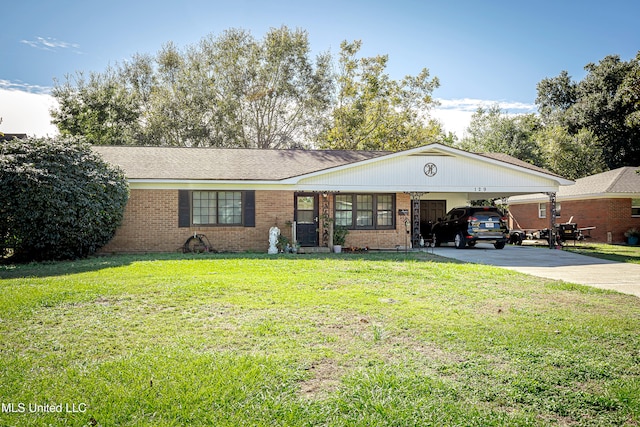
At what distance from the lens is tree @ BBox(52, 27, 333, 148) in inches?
1278

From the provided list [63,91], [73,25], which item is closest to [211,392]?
[73,25]

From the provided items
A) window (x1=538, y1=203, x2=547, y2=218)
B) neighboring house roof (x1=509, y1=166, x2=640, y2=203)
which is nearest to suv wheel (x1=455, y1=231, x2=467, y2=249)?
neighboring house roof (x1=509, y1=166, x2=640, y2=203)

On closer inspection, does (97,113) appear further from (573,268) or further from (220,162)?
(573,268)

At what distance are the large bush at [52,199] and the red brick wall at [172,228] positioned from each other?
2.13 metres

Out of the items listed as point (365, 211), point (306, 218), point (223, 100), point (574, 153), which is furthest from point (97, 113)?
point (574, 153)

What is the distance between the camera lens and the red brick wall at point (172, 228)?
16.9 meters

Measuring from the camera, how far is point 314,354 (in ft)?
16.1

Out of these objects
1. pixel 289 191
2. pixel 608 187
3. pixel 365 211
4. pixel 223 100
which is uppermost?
pixel 223 100

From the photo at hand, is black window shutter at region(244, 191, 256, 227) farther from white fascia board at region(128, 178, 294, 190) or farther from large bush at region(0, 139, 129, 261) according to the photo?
large bush at region(0, 139, 129, 261)

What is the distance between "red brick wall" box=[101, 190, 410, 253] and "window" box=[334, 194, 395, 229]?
2192mm

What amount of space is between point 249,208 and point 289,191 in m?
1.64

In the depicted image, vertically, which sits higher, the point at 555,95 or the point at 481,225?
the point at 555,95

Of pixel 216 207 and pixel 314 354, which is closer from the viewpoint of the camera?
pixel 314 354

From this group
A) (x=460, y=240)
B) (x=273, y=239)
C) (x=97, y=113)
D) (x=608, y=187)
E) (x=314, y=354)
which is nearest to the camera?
(x=314, y=354)
